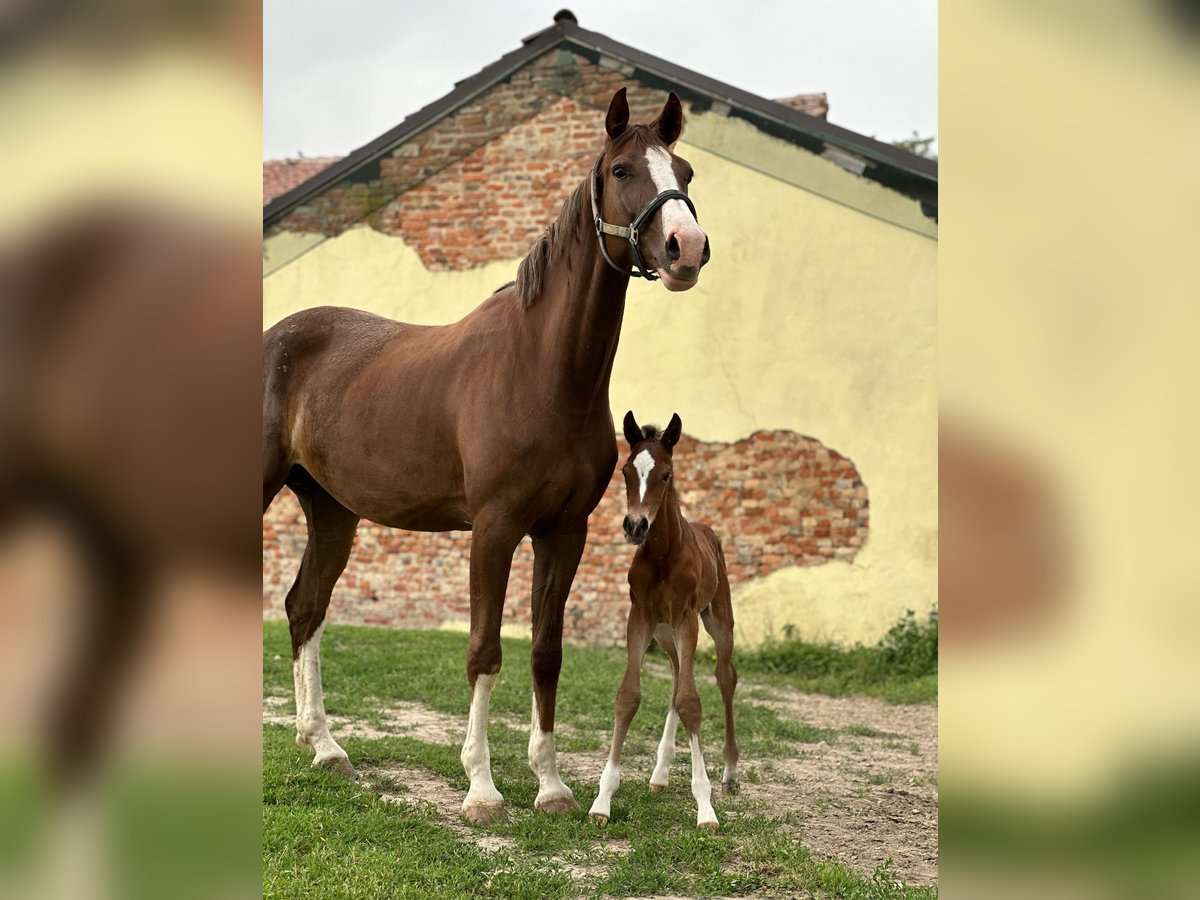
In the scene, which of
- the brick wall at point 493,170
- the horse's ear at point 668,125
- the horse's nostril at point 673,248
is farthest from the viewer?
the brick wall at point 493,170

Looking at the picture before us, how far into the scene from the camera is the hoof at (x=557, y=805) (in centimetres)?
446

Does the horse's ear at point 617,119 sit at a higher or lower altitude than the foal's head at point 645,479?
higher

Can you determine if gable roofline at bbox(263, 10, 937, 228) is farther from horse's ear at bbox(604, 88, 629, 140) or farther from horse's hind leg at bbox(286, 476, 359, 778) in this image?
horse's ear at bbox(604, 88, 629, 140)

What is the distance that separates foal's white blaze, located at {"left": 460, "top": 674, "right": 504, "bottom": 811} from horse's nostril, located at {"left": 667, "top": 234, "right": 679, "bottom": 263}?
6.56 feet

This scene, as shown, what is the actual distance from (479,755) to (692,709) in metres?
0.95

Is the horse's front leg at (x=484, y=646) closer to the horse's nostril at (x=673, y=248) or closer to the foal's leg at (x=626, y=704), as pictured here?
the foal's leg at (x=626, y=704)

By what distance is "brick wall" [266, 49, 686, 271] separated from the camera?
34.6 ft

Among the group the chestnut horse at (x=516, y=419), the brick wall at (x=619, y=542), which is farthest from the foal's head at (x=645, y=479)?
the brick wall at (x=619, y=542)

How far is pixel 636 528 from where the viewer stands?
4219 mm

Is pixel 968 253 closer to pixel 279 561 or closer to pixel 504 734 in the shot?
pixel 504 734

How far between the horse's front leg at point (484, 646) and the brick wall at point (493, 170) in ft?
21.6

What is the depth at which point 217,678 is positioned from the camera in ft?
2.89

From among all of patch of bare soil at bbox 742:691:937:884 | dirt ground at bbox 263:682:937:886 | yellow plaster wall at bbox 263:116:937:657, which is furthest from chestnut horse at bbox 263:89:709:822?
yellow plaster wall at bbox 263:116:937:657

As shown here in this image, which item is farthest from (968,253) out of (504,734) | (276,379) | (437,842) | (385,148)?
(385,148)
